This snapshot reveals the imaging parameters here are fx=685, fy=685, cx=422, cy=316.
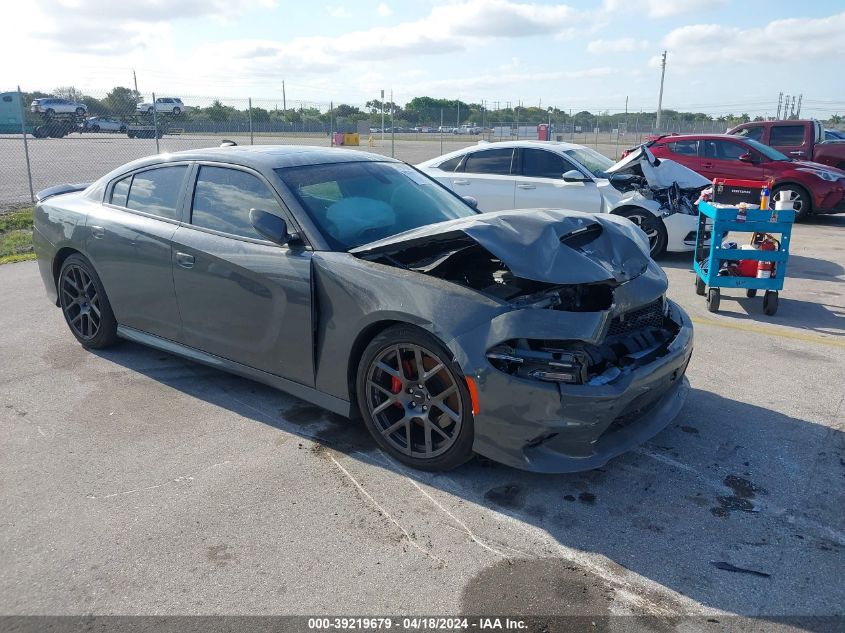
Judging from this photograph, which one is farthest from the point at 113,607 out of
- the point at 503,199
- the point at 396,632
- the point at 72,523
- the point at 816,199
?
the point at 816,199

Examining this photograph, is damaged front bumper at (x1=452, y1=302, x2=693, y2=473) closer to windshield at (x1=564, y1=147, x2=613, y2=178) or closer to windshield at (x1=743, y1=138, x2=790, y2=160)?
windshield at (x1=564, y1=147, x2=613, y2=178)

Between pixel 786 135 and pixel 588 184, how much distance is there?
8.72m

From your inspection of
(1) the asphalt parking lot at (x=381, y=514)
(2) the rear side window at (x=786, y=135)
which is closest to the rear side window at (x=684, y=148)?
(2) the rear side window at (x=786, y=135)

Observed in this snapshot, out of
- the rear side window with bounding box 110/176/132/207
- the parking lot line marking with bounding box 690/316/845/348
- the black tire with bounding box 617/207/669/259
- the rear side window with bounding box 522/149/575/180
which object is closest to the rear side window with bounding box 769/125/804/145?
the black tire with bounding box 617/207/669/259

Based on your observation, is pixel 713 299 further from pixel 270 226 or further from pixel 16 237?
pixel 16 237

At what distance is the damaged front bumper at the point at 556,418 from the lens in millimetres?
3092

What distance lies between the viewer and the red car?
12.3 metres

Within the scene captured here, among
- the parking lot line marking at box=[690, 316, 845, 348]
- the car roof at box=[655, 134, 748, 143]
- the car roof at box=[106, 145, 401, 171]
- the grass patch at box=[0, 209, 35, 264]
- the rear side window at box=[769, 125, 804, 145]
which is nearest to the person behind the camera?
the car roof at box=[106, 145, 401, 171]

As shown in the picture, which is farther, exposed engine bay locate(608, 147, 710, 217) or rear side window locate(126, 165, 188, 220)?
exposed engine bay locate(608, 147, 710, 217)

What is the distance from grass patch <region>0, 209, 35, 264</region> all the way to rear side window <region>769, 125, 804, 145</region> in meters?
14.8

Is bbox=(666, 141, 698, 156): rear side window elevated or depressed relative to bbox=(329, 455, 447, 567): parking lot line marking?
elevated

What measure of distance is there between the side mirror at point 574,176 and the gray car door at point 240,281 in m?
5.67

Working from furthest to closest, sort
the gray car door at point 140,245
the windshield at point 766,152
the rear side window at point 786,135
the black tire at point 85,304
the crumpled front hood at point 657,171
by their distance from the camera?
the rear side window at point 786,135 < the windshield at point 766,152 < the crumpled front hood at point 657,171 < the black tire at point 85,304 < the gray car door at point 140,245

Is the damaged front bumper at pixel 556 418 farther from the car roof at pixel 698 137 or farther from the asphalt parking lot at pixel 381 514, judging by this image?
the car roof at pixel 698 137
